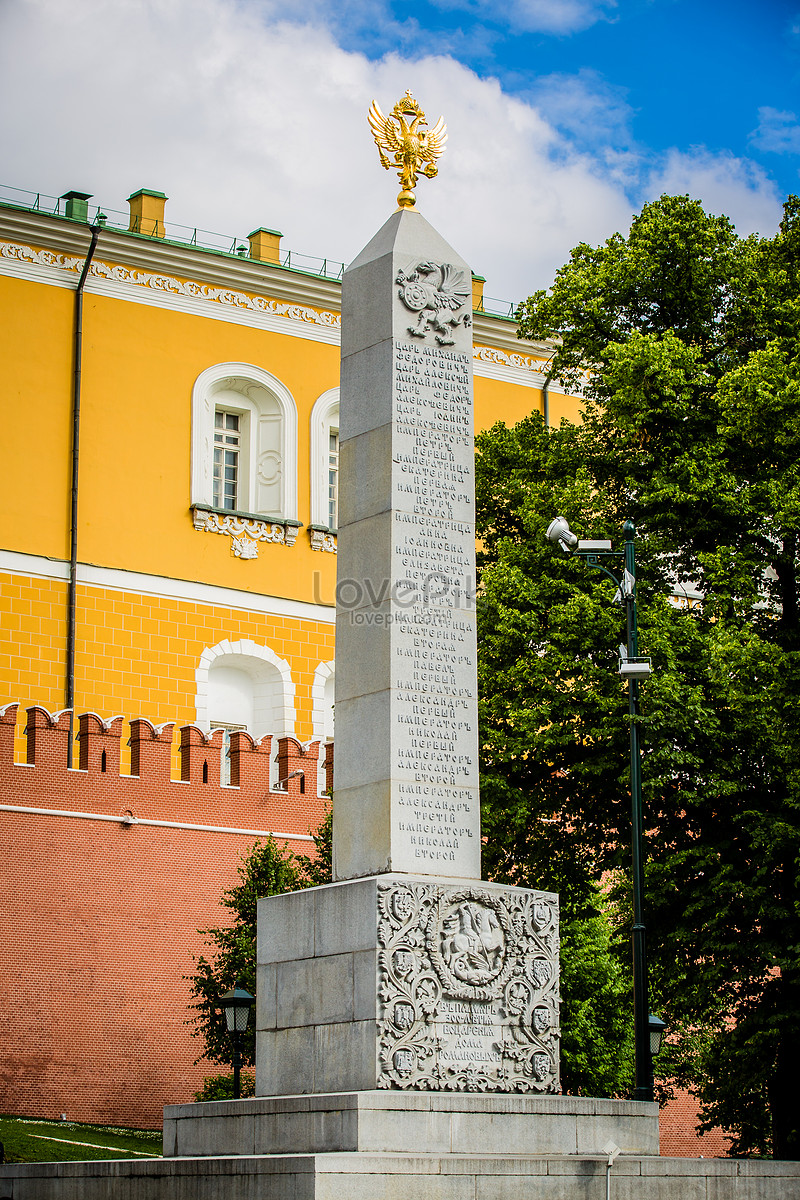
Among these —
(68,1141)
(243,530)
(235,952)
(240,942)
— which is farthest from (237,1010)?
(243,530)

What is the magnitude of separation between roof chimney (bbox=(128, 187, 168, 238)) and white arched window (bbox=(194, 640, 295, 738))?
8.28m

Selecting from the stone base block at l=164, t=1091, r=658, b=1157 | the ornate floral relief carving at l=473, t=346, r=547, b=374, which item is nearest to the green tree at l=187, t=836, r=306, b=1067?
the stone base block at l=164, t=1091, r=658, b=1157

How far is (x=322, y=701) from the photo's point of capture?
117ft

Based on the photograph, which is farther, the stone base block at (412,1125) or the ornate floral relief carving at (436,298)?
the ornate floral relief carving at (436,298)

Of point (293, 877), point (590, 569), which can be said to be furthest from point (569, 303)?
point (293, 877)

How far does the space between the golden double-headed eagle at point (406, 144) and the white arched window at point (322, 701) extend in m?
20.9

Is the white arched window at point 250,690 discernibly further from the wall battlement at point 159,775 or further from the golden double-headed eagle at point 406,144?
the golden double-headed eagle at point 406,144

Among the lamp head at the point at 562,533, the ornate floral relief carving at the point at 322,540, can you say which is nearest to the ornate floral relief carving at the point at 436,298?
the lamp head at the point at 562,533

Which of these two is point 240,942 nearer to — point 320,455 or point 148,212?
point 320,455

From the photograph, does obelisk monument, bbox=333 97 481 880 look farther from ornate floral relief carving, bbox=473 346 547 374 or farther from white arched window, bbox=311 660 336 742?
ornate floral relief carving, bbox=473 346 547 374

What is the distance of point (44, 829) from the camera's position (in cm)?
2662

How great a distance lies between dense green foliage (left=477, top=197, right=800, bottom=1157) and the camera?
66.1 ft

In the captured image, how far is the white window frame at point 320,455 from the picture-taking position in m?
36.3

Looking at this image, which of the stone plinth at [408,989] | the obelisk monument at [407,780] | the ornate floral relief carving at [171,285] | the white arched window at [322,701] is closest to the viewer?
the stone plinth at [408,989]
